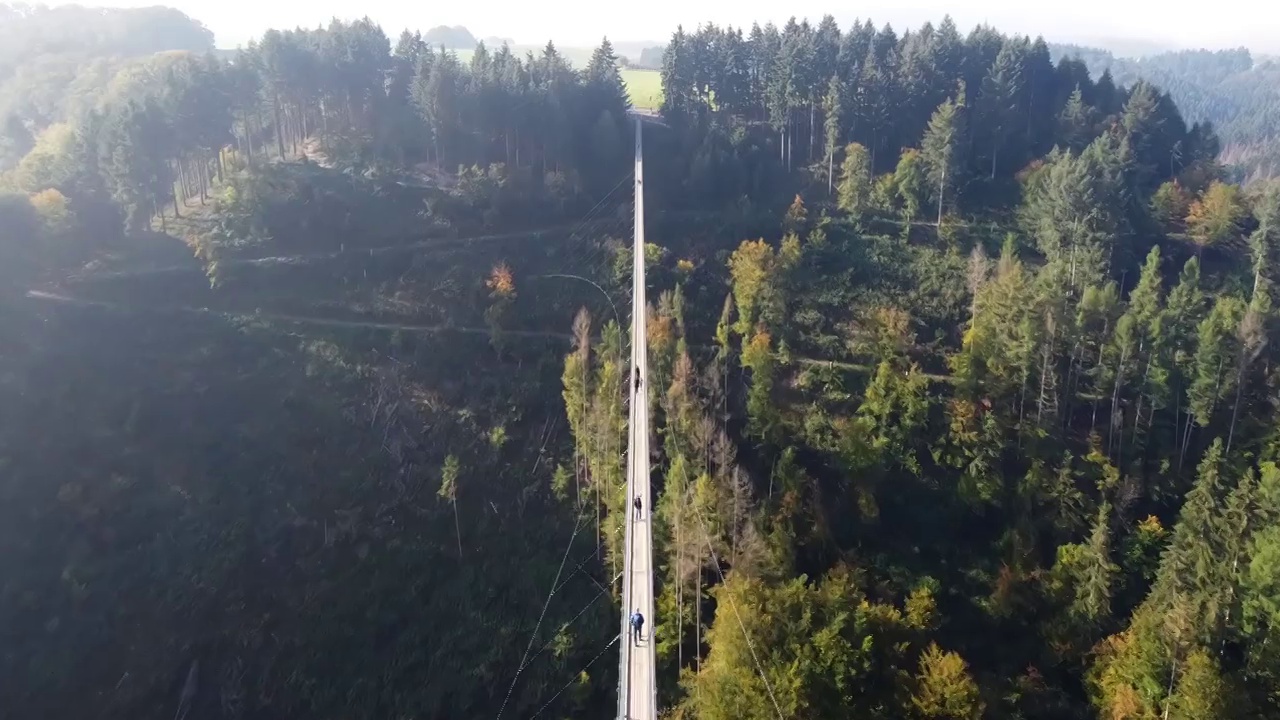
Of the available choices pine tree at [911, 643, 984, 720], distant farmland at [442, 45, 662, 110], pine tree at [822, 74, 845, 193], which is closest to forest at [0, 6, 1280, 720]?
pine tree at [911, 643, 984, 720]

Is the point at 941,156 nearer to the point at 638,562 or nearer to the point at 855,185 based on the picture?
the point at 855,185

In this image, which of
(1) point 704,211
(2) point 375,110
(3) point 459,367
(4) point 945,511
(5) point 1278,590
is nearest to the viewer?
(5) point 1278,590

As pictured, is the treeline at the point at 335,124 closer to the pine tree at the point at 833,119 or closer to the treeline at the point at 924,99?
the treeline at the point at 924,99

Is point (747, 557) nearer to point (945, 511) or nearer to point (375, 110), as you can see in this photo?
point (945, 511)

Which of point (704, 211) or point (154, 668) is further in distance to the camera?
point (704, 211)

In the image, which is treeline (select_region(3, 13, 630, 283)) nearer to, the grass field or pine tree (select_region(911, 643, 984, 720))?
the grass field

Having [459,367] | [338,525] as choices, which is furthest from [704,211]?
[338,525]

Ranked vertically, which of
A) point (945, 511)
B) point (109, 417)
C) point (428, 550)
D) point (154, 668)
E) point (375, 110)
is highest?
point (375, 110)
